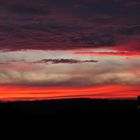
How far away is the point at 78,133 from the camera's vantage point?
42.8 m

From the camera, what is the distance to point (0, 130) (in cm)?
4503

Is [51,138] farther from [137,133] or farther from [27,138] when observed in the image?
[137,133]

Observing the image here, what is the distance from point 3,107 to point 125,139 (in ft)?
110

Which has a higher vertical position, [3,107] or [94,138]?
[3,107]

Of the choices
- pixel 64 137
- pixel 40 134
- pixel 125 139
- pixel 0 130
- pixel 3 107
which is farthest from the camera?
pixel 3 107

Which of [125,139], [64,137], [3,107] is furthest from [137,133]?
[3,107]

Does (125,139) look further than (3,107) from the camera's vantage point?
No

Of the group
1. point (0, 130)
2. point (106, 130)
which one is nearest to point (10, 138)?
Result: point (0, 130)

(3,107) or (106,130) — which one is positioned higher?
(3,107)

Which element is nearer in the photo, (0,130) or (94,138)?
(94,138)

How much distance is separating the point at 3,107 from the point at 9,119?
736 cm

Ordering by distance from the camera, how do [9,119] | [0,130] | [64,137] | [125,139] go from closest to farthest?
[125,139] → [64,137] → [0,130] → [9,119]

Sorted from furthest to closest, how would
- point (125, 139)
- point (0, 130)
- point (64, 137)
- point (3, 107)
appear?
point (3, 107) → point (0, 130) → point (64, 137) → point (125, 139)

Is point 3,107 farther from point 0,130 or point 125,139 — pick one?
point 125,139
